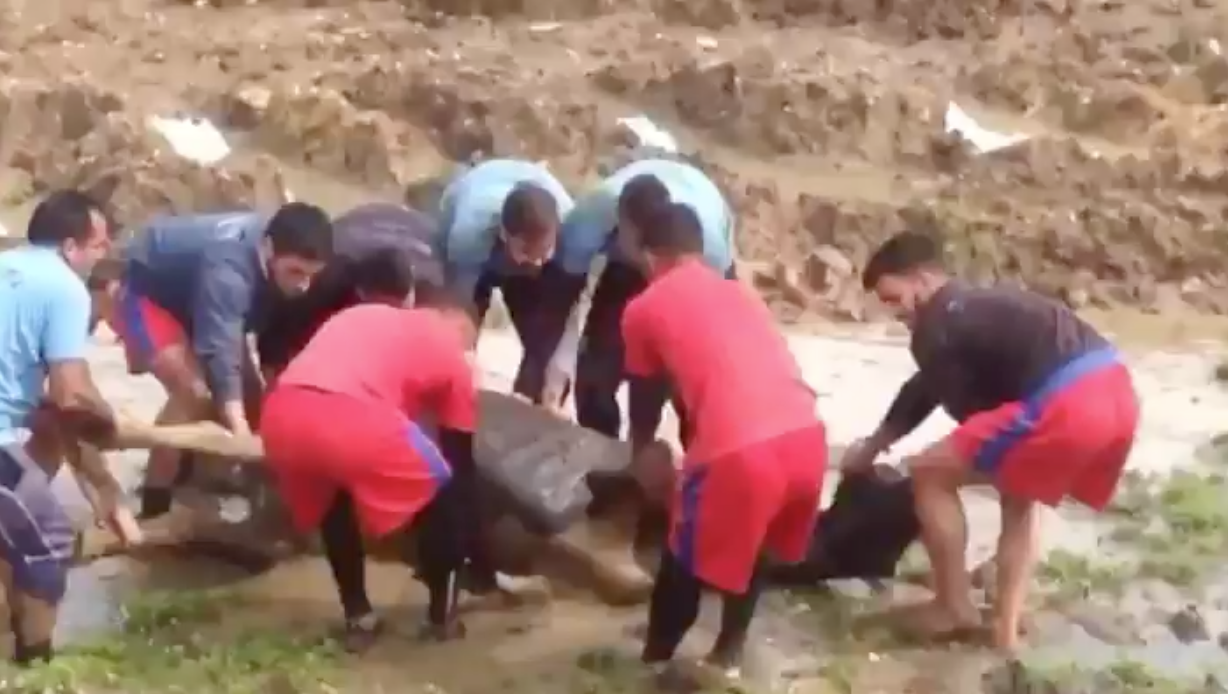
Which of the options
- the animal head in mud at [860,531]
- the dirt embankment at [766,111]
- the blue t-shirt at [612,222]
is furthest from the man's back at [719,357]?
the dirt embankment at [766,111]

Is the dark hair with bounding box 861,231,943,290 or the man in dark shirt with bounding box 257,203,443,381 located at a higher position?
the dark hair with bounding box 861,231,943,290

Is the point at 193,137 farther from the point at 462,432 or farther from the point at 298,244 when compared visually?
the point at 462,432

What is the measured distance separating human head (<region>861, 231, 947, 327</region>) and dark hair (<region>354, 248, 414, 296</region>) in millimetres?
1240

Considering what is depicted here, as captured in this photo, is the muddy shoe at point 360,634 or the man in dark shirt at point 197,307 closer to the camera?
the muddy shoe at point 360,634

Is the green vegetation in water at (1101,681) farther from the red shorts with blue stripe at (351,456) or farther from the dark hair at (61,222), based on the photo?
the dark hair at (61,222)

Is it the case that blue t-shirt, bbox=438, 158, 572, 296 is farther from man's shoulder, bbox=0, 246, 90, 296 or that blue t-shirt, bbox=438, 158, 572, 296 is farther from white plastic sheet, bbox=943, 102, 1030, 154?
white plastic sheet, bbox=943, 102, 1030, 154

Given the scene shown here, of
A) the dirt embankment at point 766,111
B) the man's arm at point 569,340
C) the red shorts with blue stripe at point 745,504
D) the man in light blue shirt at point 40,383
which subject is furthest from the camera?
the dirt embankment at point 766,111

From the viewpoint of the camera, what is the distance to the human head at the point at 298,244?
4.82m

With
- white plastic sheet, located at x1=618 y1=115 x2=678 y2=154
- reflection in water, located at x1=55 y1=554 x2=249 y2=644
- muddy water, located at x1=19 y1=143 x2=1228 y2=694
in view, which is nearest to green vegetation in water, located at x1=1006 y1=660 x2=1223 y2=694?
muddy water, located at x1=19 y1=143 x2=1228 y2=694

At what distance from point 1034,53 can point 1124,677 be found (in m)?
7.88

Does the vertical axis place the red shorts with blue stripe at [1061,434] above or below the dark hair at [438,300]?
below

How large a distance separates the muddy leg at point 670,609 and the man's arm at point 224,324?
1.48 m

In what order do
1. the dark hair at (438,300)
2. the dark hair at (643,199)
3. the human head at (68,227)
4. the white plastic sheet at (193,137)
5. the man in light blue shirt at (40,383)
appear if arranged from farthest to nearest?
the white plastic sheet at (193,137)
the dark hair at (643,199)
the dark hair at (438,300)
the human head at (68,227)
the man in light blue shirt at (40,383)

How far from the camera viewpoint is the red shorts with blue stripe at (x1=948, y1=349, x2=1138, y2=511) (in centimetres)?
448
